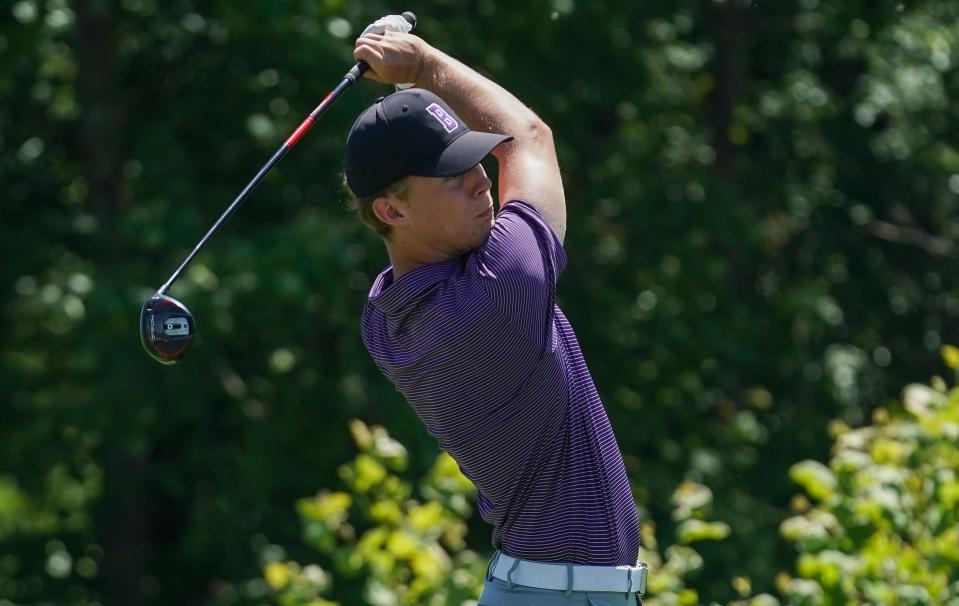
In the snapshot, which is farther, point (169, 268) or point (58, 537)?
point (58, 537)

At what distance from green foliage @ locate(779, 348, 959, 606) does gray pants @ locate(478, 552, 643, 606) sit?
4.95 ft

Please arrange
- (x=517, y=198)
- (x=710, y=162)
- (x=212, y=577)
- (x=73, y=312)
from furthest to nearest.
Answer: (x=710, y=162), (x=212, y=577), (x=73, y=312), (x=517, y=198)

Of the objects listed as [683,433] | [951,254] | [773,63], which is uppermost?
[773,63]

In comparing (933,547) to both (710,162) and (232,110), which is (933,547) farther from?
(710,162)

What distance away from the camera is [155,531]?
32.7ft

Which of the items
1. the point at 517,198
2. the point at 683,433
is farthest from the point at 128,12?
the point at 517,198

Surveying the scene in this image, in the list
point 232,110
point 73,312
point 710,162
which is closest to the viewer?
point 73,312

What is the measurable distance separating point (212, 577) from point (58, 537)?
1119mm

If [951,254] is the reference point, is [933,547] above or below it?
above

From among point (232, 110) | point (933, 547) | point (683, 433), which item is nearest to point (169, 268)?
point (232, 110)

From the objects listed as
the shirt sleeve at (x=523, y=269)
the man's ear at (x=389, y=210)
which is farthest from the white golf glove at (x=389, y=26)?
the shirt sleeve at (x=523, y=269)

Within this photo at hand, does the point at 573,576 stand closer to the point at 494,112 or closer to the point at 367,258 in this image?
the point at 494,112

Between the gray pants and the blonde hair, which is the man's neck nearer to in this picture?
the blonde hair

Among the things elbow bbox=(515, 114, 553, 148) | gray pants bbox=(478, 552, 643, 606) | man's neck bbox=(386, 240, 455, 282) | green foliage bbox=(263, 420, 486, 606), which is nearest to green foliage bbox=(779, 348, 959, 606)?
green foliage bbox=(263, 420, 486, 606)
